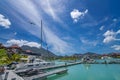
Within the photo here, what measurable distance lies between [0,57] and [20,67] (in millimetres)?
11025

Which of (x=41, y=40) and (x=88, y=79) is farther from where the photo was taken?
(x=41, y=40)

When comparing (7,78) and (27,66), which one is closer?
(7,78)

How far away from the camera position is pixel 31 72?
2502 centimetres

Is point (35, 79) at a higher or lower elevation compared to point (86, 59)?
lower

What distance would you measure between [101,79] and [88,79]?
2.46 meters

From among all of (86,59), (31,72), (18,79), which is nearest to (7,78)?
(18,79)

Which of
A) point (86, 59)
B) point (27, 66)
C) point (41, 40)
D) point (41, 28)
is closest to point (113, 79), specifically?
point (27, 66)

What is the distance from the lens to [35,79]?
69.3ft

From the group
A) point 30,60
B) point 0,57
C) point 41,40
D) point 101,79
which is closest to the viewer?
point 101,79

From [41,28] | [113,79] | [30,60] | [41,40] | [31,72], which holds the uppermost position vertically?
[41,28]

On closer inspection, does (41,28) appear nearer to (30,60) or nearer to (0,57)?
(30,60)

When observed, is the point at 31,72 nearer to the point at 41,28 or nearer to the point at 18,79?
the point at 18,79

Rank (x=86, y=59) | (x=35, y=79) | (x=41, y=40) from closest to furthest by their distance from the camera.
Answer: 1. (x=35, y=79)
2. (x=41, y=40)
3. (x=86, y=59)

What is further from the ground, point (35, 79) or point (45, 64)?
point (45, 64)
